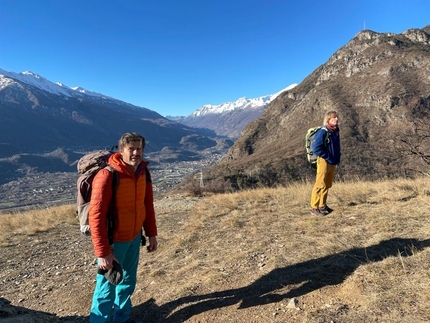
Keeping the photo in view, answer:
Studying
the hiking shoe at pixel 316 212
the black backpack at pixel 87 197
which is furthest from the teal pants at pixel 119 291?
the hiking shoe at pixel 316 212

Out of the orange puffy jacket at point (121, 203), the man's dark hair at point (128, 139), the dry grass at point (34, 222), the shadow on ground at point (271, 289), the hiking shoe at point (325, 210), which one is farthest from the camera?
the dry grass at point (34, 222)

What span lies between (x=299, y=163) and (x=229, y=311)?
57.0 meters

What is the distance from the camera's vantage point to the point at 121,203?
2.83 metres

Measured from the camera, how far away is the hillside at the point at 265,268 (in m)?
2.95

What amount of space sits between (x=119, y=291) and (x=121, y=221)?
2.72 ft

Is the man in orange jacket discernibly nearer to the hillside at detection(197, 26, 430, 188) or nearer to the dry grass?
the dry grass

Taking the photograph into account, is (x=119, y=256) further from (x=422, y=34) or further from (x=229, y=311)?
(x=422, y=34)

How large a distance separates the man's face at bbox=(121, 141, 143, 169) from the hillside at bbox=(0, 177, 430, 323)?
5.89ft

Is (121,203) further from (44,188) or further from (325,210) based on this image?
(44,188)

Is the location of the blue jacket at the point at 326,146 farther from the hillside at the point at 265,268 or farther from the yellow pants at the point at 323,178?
the hillside at the point at 265,268

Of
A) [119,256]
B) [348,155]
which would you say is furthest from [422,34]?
[119,256]

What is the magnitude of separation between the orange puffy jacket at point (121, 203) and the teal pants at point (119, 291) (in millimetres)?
142

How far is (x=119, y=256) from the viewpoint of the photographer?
9.77ft

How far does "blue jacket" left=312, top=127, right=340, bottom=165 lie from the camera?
18.1 feet
